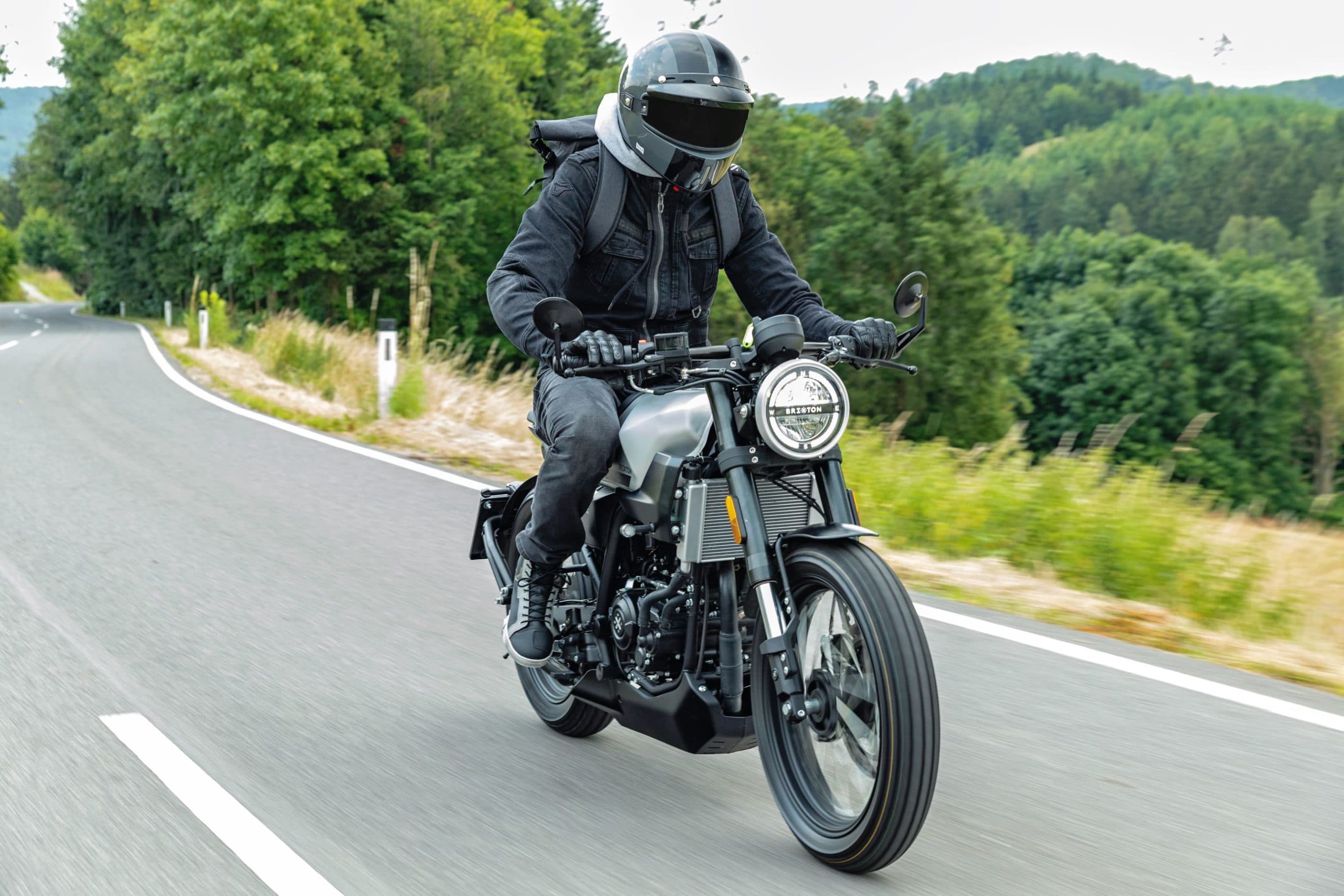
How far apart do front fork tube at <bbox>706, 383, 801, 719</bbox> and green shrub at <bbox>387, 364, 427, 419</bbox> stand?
30.7 ft

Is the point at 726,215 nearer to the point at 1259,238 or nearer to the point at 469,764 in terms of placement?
the point at 469,764

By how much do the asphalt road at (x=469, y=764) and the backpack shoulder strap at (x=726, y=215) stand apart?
5.22 ft

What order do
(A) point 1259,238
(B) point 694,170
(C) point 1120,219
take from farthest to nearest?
(C) point 1120,219, (A) point 1259,238, (B) point 694,170

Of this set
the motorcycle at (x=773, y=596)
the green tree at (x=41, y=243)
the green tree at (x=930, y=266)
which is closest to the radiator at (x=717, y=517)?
the motorcycle at (x=773, y=596)

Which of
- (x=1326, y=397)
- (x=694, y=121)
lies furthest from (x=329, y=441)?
(x=1326, y=397)

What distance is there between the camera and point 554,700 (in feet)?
14.3

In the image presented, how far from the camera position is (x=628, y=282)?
3.98 meters

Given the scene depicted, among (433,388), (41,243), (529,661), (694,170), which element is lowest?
(41,243)

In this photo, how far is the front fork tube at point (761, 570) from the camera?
3.20 meters

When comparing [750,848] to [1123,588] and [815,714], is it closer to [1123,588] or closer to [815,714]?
[815,714]

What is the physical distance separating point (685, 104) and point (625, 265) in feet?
1.85

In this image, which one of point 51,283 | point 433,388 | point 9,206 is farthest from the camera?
point 9,206

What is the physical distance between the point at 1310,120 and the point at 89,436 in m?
123

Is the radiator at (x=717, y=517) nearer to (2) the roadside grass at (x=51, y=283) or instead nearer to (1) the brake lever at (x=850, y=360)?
(1) the brake lever at (x=850, y=360)
